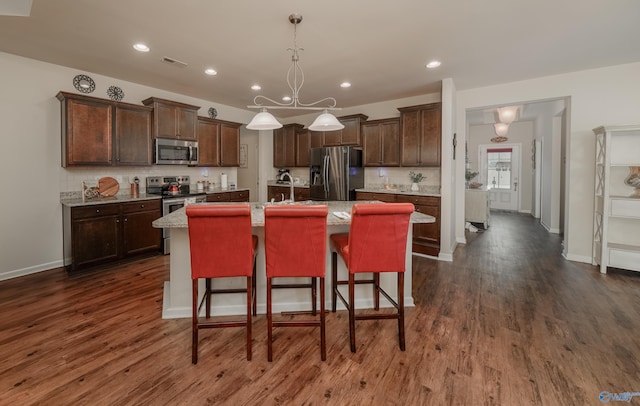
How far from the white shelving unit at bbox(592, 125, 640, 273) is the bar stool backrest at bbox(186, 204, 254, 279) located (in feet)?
14.5

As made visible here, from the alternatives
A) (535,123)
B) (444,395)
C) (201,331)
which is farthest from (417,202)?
(535,123)

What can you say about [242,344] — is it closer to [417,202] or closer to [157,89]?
[417,202]

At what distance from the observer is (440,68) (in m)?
3.80

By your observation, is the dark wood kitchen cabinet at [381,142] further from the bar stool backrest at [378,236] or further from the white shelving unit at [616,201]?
the bar stool backrest at [378,236]

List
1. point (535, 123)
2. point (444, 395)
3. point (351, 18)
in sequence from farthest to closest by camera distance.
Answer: point (535, 123) < point (351, 18) < point (444, 395)

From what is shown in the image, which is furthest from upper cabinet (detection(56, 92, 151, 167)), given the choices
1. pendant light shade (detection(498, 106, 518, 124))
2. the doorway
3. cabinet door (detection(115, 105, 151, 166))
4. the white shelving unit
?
the doorway

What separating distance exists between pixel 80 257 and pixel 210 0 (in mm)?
3373

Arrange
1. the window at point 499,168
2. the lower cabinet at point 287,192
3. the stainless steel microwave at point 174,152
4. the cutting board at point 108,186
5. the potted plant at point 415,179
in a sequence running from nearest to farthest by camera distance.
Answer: the cutting board at point 108,186
the stainless steel microwave at point 174,152
the potted plant at point 415,179
the lower cabinet at point 287,192
the window at point 499,168

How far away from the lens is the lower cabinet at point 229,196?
203 inches

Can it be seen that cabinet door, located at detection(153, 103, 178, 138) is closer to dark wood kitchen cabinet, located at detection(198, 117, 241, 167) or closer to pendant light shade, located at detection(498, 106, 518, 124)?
dark wood kitchen cabinet, located at detection(198, 117, 241, 167)

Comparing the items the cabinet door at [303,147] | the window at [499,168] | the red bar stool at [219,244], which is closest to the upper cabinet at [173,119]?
the cabinet door at [303,147]

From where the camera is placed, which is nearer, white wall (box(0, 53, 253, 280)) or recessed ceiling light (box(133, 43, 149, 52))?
recessed ceiling light (box(133, 43, 149, 52))

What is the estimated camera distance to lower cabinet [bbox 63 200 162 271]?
3576mm

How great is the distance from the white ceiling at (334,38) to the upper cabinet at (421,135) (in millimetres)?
510
